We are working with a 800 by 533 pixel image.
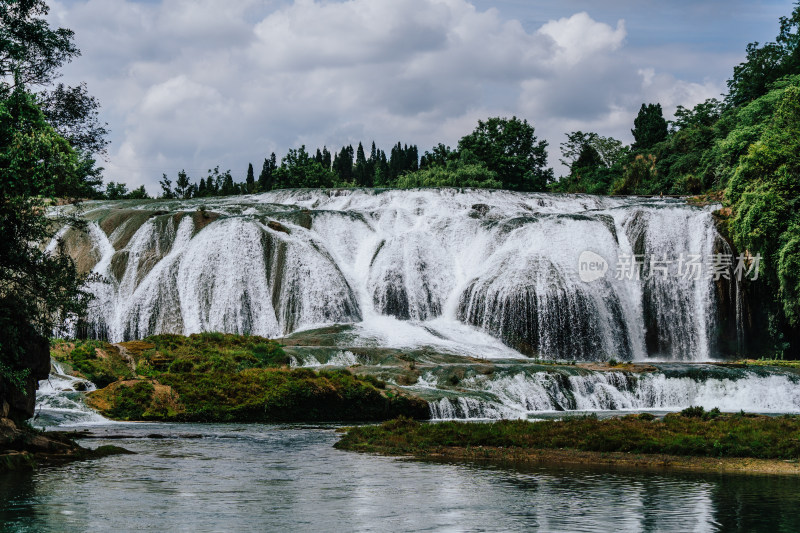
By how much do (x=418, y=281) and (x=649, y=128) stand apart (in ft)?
167

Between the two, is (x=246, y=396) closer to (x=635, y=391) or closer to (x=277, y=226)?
(x=635, y=391)

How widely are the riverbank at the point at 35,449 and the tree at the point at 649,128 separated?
72696 millimetres

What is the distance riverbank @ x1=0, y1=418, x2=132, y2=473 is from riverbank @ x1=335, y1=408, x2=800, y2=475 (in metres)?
4.96

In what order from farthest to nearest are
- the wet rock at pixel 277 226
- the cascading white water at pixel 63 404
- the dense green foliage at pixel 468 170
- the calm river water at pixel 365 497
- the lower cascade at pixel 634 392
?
the dense green foliage at pixel 468 170 → the wet rock at pixel 277 226 → the lower cascade at pixel 634 392 → the cascading white water at pixel 63 404 → the calm river water at pixel 365 497

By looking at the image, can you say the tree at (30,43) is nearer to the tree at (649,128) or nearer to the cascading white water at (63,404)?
the cascading white water at (63,404)

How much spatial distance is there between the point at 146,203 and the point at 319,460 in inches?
1609

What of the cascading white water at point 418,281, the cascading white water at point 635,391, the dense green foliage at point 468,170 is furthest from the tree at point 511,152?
the cascading white water at point 635,391

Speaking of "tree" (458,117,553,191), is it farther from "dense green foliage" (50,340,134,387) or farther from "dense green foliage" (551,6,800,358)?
"dense green foliage" (50,340,134,387)

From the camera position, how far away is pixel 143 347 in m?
27.1

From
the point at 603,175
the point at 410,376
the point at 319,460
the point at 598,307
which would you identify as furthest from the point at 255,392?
the point at 603,175

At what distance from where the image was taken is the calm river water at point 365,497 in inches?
388

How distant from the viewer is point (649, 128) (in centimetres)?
8319

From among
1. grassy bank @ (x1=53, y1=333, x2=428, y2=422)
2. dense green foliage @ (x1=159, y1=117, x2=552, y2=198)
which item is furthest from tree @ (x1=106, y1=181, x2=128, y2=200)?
grassy bank @ (x1=53, y1=333, x2=428, y2=422)

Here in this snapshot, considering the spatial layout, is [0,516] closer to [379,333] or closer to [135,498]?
[135,498]
